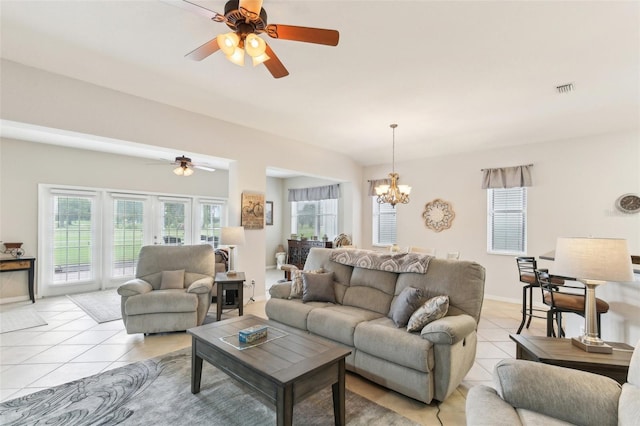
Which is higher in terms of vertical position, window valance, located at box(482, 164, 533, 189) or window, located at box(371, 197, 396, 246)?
window valance, located at box(482, 164, 533, 189)

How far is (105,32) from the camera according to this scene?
260cm

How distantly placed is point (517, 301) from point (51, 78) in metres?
7.49

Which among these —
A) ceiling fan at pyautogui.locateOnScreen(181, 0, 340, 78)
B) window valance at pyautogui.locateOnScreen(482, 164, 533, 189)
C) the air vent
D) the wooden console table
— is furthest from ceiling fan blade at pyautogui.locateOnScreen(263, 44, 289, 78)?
the wooden console table

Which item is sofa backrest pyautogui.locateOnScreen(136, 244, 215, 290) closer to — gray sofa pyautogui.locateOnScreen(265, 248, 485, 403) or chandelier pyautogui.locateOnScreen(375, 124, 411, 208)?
gray sofa pyautogui.locateOnScreen(265, 248, 485, 403)

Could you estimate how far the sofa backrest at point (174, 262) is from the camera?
3967mm

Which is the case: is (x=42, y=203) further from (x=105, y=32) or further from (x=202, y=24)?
(x=202, y=24)

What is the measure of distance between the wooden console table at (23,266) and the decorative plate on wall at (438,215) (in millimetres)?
7406

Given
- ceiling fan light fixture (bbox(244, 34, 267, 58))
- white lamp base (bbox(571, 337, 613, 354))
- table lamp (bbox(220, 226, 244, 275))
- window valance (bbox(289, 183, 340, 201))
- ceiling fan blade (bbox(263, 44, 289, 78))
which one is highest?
ceiling fan blade (bbox(263, 44, 289, 78))

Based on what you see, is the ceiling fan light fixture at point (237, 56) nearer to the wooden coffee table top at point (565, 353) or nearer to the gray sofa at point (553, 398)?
the gray sofa at point (553, 398)

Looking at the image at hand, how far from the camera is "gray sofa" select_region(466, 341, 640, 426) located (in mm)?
1310

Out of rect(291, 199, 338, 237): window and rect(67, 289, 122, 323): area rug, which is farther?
rect(291, 199, 338, 237): window

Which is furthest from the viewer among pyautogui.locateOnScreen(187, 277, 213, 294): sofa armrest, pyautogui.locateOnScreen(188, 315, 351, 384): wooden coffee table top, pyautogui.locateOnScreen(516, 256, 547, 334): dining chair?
pyautogui.locateOnScreen(516, 256, 547, 334): dining chair

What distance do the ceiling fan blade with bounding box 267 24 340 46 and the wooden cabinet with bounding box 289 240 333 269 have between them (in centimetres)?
609

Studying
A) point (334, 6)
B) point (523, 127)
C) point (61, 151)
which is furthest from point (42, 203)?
point (523, 127)
